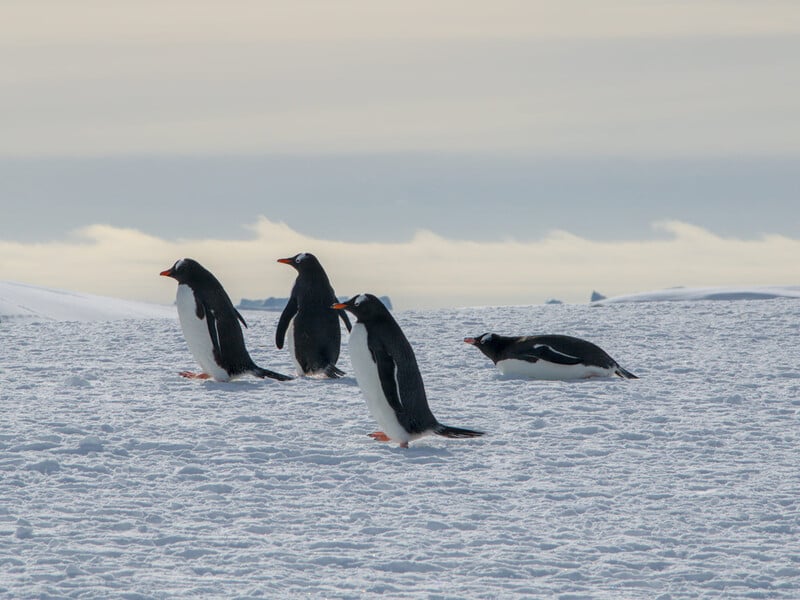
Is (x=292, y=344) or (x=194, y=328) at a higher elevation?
(x=194, y=328)

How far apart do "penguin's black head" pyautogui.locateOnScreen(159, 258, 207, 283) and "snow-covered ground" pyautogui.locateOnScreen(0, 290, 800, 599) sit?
0.80m

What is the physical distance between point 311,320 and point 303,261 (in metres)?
0.46

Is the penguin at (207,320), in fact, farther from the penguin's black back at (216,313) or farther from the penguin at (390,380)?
the penguin at (390,380)

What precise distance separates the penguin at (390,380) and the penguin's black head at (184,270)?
7.33 feet

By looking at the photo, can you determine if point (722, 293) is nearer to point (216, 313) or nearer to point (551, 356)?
point (551, 356)

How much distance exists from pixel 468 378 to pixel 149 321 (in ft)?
19.1

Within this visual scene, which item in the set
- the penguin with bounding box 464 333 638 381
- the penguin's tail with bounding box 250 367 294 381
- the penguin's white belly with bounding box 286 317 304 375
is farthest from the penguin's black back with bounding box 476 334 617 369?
the penguin's tail with bounding box 250 367 294 381

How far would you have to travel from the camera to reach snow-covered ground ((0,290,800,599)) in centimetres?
371

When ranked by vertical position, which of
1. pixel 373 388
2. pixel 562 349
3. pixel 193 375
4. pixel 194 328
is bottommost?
pixel 193 375

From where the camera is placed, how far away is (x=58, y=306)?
2616cm

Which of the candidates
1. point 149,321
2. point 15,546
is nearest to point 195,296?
point 15,546

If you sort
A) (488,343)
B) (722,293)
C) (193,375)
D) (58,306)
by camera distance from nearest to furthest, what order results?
1. (193,375)
2. (488,343)
3. (58,306)
4. (722,293)

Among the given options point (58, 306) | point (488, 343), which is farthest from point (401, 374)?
point (58, 306)

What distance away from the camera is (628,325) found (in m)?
11.6
